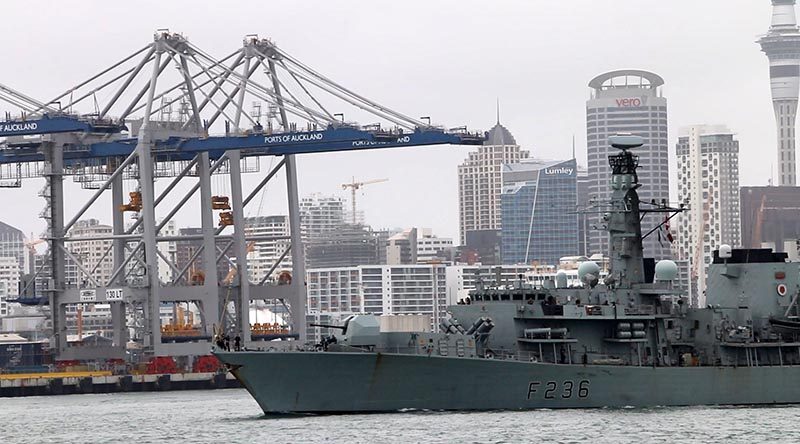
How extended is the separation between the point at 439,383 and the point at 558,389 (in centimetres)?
363

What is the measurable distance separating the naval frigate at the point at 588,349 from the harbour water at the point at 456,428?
0.57 metres

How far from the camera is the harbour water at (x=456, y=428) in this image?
4656 cm

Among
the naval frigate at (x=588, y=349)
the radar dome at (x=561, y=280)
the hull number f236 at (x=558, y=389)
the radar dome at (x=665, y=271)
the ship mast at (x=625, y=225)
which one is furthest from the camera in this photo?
the radar dome at (x=561, y=280)

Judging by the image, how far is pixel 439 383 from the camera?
5150 cm

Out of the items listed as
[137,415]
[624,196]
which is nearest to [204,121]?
[137,415]

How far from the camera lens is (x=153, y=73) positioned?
9488cm

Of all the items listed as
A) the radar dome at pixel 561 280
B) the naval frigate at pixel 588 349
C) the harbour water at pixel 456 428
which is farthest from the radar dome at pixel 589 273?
the harbour water at pixel 456 428

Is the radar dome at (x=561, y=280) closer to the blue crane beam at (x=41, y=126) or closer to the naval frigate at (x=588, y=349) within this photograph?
the naval frigate at (x=588, y=349)

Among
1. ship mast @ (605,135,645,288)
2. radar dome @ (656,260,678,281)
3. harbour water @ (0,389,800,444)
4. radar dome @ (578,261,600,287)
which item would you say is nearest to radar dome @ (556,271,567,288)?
radar dome @ (578,261,600,287)

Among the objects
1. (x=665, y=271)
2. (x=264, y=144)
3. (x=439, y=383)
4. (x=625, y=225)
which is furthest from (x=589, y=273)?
(x=264, y=144)

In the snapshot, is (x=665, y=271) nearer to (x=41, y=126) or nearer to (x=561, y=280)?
(x=561, y=280)

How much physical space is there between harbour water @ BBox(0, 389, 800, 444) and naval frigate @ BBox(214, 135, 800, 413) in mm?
568

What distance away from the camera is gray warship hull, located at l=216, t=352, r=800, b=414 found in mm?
51188

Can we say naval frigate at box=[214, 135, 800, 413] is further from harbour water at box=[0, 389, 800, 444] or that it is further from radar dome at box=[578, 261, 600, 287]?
harbour water at box=[0, 389, 800, 444]
